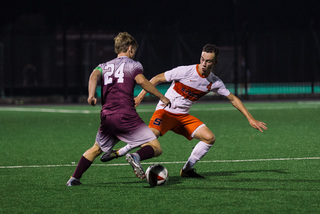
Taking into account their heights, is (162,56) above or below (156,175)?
below

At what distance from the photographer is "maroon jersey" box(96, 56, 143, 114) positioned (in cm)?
766

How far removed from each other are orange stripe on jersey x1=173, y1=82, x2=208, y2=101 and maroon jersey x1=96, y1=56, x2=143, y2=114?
135 cm

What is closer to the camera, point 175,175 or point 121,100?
point 121,100

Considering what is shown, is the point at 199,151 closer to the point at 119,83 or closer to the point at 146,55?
the point at 119,83

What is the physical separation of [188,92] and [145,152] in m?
1.53

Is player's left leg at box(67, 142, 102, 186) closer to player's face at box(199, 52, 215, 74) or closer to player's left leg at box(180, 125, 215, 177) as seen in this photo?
player's left leg at box(180, 125, 215, 177)

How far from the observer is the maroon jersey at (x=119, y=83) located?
25.1ft

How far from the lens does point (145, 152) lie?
7.70 m

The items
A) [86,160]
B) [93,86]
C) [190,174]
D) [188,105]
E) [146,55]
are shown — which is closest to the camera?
[93,86]

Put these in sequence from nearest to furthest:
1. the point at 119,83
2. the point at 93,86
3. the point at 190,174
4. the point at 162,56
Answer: the point at 93,86 → the point at 119,83 → the point at 190,174 → the point at 162,56

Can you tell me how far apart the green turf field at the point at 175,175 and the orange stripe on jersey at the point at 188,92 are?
1.02 meters

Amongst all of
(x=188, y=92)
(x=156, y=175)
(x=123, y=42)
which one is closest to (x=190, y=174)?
(x=156, y=175)

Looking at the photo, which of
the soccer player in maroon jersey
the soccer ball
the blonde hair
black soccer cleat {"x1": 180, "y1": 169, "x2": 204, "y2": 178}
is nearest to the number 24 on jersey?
the soccer player in maroon jersey

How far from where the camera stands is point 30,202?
23.4ft
